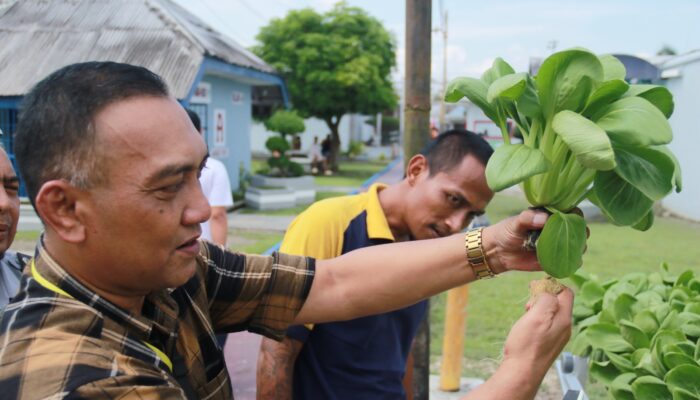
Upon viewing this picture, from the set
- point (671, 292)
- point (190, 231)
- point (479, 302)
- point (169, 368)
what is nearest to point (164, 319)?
point (169, 368)

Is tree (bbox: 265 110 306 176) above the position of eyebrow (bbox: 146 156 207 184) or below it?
below

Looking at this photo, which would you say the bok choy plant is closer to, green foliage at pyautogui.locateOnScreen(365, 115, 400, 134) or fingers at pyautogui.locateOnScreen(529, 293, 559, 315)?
fingers at pyautogui.locateOnScreen(529, 293, 559, 315)

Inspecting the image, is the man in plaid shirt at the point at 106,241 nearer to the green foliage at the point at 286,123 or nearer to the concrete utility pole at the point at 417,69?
the concrete utility pole at the point at 417,69

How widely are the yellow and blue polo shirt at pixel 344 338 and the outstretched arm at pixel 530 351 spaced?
2.58ft

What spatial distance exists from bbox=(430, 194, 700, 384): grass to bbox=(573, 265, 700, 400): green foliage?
2.09 ft

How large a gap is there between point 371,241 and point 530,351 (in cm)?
95

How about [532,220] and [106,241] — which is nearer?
[106,241]

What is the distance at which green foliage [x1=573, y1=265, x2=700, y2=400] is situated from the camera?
2.34m

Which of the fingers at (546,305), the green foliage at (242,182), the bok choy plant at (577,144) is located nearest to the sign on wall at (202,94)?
the green foliage at (242,182)

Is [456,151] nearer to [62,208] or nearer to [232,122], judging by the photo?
[62,208]

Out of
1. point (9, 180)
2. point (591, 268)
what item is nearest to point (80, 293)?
point (9, 180)

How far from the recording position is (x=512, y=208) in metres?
14.9

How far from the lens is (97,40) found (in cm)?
1341

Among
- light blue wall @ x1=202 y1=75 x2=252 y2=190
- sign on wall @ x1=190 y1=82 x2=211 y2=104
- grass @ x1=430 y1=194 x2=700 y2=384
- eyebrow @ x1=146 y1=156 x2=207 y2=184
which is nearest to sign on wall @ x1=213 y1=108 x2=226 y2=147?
light blue wall @ x1=202 y1=75 x2=252 y2=190
